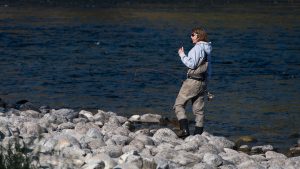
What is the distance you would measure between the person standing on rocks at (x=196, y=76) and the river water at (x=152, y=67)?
3.65 feet

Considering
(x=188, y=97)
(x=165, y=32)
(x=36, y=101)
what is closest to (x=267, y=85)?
(x=36, y=101)

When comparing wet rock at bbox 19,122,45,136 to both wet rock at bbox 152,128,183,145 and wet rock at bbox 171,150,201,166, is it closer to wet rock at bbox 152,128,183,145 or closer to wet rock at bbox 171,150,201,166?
wet rock at bbox 152,128,183,145

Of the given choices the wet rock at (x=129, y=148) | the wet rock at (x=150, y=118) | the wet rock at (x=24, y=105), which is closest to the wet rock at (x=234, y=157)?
the wet rock at (x=129, y=148)

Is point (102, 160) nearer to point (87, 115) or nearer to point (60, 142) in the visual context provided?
point (60, 142)

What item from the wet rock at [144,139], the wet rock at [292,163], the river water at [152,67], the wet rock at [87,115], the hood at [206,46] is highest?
the hood at [206,46]

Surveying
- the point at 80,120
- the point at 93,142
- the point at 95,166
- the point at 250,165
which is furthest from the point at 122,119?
the point at 95,166

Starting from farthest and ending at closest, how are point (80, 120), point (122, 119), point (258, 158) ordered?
1. point (122, 119)
2. point (80, 120)
3. point (258, 158)

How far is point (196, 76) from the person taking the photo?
13195 mm

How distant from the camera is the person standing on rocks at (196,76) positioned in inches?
510

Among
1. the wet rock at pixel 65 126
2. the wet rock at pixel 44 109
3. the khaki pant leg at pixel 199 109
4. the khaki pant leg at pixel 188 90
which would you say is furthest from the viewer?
the wet rock at pixel 44 109

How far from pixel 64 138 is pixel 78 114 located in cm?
Answer: 389

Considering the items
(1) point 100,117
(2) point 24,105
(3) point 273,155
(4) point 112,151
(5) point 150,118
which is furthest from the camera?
(2) point 24,105

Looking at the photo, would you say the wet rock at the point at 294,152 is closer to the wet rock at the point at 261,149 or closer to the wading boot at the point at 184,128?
the wet rock at the point at 261,149

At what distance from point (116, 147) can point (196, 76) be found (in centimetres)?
246
